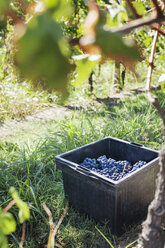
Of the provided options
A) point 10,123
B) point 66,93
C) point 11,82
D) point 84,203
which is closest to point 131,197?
point 84,203

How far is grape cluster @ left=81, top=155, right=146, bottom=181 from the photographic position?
1.73 m

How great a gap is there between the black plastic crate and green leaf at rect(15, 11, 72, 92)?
1.17 meters

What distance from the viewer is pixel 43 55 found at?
282 millimetres

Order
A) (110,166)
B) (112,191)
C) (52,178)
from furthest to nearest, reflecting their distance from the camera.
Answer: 1. (52,178)
2. (110,166)
3. (112,191)

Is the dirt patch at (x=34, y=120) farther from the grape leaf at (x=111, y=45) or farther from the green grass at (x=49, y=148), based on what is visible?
the grape leaf at (x=111, y=45)

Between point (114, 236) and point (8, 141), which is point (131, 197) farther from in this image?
point (8, 141)

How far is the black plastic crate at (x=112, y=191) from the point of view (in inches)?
57.9

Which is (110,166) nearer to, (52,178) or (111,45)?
(52,178)

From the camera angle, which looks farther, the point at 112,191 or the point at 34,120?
the point at 34,120

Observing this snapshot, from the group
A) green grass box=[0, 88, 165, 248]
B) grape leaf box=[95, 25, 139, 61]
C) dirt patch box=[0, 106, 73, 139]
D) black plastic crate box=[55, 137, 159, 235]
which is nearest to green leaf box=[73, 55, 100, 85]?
grape leaf box=[95, 25, 139, 61]

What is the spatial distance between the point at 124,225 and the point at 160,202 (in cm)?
74

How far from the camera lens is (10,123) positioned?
11.7 feet

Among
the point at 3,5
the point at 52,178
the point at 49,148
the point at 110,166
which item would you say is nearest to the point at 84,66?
the point at 3,5

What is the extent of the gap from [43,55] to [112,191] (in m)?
1.25
